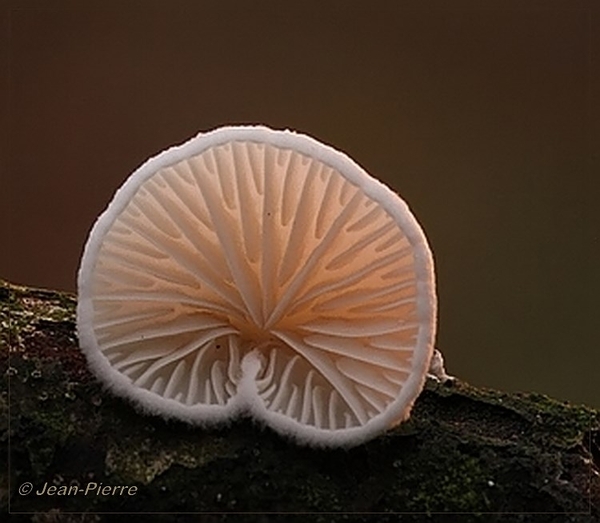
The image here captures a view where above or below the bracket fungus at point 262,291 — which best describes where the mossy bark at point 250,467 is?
below

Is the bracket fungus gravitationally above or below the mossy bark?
above

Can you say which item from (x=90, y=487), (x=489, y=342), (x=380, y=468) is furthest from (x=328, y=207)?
(x=489, y=342)

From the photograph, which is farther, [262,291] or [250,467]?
[262,291]

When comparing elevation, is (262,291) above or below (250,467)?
above

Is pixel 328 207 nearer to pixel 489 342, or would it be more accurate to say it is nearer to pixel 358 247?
pixel 358 247
